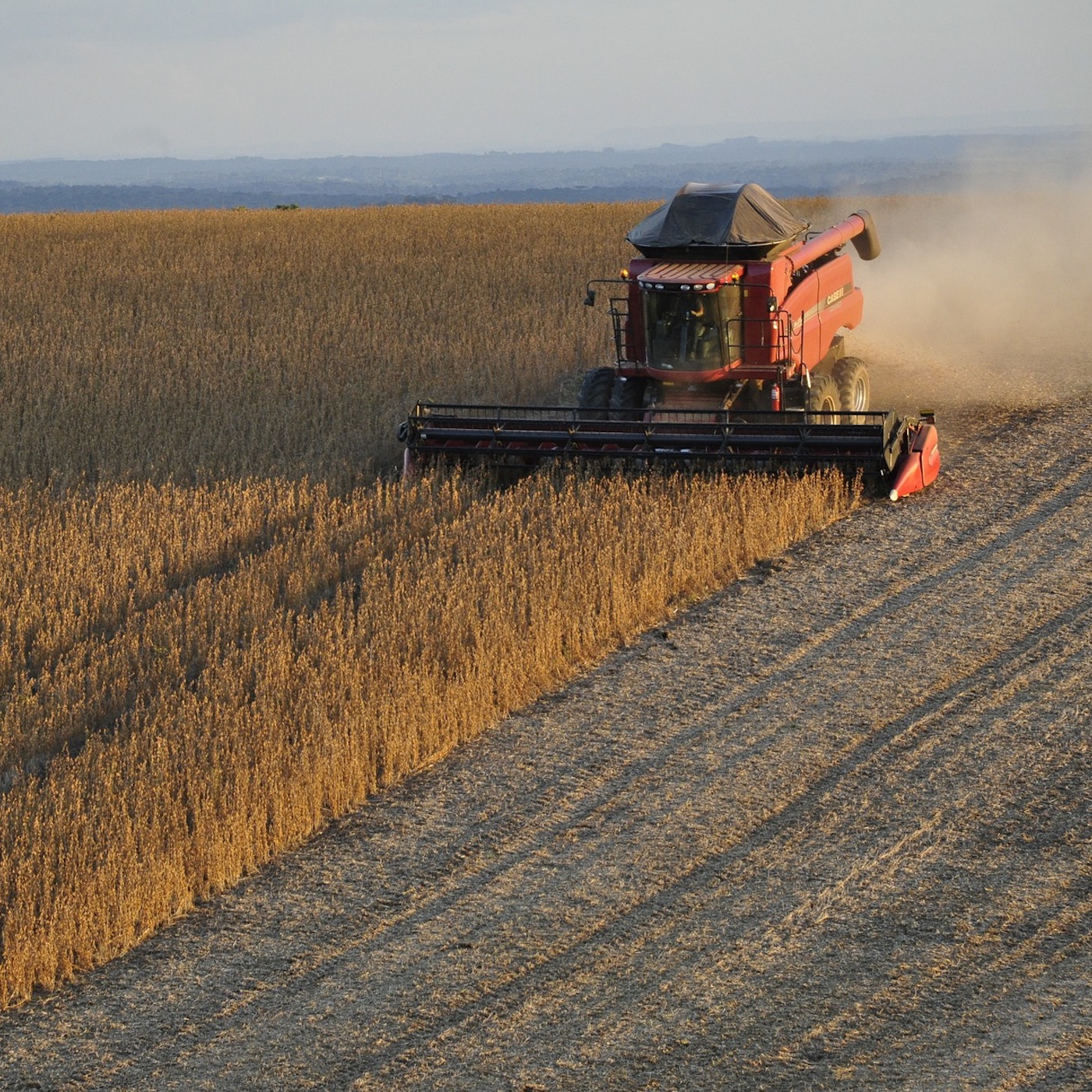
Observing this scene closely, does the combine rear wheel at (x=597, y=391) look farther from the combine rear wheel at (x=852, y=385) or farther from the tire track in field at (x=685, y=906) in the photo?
the tire track in field at (x=685, y=906)

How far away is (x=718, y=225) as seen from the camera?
11414mm

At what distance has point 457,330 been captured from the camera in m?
17.0

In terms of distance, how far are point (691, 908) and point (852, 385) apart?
24.4 feet

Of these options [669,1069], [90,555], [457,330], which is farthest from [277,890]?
[457,330]

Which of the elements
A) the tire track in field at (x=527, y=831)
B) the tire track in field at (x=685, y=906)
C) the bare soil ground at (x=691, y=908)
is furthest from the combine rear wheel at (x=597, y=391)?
the tire track in field at (x=685, y=906)

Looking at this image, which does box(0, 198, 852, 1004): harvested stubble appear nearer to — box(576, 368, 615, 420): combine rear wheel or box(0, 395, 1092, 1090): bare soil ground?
box(0, 395, 1092, 1090): bare soil ground

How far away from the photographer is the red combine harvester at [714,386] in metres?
10.5

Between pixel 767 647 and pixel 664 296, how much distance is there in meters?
4.06

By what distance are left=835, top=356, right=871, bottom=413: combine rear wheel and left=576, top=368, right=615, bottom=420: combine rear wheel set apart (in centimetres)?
187

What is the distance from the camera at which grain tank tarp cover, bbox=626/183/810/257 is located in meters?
11.3

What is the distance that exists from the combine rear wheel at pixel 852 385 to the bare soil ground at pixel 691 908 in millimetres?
4021

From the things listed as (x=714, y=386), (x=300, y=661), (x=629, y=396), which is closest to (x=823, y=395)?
(x=714, y=386)

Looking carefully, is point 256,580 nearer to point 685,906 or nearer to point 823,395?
point 685,906

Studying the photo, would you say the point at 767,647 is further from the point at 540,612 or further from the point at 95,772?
the point at 95,772
